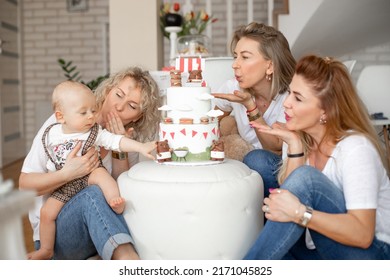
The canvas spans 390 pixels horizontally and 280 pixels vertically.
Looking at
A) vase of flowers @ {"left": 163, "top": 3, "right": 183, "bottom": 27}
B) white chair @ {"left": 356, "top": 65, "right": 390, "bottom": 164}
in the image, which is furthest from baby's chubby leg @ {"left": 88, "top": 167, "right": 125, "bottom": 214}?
white chair @ {"left": 356, "top": 65, "right": 390, "bottom": 164}

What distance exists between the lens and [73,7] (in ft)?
16.2

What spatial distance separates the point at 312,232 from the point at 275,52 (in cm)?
72

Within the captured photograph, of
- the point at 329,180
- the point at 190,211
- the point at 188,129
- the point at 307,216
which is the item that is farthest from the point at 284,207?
the point at 188,129

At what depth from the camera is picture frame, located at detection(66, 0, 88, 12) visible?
16.2ft

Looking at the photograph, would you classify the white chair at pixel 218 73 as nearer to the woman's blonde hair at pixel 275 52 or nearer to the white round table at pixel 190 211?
the woman's blonde hair at pixel 275 52

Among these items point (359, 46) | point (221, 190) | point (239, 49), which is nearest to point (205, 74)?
point (239, 49)

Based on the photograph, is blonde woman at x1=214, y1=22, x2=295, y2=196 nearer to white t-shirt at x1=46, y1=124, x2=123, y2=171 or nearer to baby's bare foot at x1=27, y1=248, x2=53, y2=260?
white t-shirt at x1=46, y1=124, x2=123, y2=171

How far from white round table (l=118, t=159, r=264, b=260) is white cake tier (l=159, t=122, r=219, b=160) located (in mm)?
63

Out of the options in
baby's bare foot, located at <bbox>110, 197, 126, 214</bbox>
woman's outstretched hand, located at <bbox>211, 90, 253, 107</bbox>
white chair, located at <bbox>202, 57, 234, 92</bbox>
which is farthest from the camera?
white chair, located at <bbox>202, 57, 234, 92</bbox>

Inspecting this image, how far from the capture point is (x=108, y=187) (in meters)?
1.58

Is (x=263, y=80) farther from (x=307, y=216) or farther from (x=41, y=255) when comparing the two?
(x=41, y=255)
